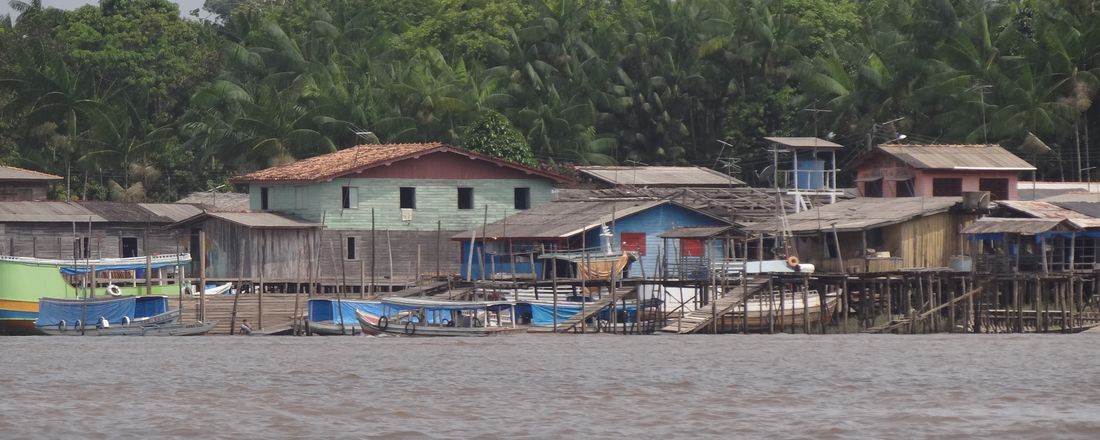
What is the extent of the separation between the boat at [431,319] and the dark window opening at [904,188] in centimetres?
1669

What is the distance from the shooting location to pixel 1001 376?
34875mm

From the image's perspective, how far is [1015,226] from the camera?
48.4m

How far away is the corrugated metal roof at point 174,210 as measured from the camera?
64.7 metres

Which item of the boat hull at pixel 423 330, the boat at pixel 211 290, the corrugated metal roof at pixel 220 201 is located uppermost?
the corrugated metal roof at pixel 220 201

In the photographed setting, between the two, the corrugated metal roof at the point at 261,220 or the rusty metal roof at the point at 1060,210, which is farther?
the corrugated metal roof at the point at 261,220

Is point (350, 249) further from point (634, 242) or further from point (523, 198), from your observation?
point (634, 242)

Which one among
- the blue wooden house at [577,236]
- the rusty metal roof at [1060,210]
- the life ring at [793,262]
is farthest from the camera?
the blue wooden house at [577,236]

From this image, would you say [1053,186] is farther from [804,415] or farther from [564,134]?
[804,415]

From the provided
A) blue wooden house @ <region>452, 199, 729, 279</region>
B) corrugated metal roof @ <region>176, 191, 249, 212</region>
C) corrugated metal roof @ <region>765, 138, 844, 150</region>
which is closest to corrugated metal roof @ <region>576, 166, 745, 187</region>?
corrugated metal roof @ <region>765, 138, 844, 150</region>

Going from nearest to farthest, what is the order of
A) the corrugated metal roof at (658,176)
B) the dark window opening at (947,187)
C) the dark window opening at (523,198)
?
the dark window opening at (947,187)
the dark window opening at (523,198)
the corrugated metal roof at (658,176)

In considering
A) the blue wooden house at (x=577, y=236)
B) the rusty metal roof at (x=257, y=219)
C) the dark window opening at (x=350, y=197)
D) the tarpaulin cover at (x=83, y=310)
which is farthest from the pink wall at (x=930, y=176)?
the tarpaulin cover at (x=83, y=310)

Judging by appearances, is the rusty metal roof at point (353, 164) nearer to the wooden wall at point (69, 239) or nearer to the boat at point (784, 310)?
the wooden wall at point (69, 239)

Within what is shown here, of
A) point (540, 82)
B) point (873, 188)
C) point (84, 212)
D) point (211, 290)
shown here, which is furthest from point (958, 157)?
point (84, 212)

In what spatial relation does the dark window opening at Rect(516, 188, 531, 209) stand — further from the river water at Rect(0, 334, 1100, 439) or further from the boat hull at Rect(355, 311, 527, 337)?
the river water at Rect(0, 334, 1100, 439)
